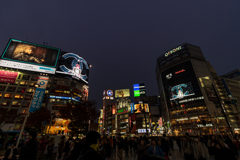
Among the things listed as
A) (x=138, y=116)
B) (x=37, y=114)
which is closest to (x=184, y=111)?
(x=138, y=116)

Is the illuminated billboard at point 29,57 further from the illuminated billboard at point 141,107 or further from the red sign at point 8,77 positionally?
the illuminated billboard at point 141,107

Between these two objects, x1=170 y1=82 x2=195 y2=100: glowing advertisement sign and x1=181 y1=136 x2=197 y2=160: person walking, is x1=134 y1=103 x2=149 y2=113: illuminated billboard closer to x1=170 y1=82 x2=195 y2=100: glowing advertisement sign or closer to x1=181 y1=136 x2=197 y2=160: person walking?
x1=170 y1=82 x2=195 y2=100: glowing advertisement sign

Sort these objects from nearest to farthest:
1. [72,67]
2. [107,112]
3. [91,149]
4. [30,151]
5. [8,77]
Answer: [91,149] → [30,151] → [8,77] → [72,67] → [107,112]

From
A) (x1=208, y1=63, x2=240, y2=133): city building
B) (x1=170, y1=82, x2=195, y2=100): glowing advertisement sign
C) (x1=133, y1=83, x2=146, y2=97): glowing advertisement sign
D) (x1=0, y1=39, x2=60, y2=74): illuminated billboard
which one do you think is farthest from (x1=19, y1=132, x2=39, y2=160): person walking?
(x1=208, y1=63, x2=240, y2=133): city building

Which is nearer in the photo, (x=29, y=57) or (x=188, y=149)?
(x=188, y=149)

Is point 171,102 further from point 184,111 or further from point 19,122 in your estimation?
Answer: point 19,122

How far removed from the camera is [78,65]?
5806 centimetres

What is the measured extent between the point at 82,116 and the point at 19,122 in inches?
1296

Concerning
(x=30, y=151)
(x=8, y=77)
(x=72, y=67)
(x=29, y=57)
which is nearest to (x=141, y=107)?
(x=72, y=67)

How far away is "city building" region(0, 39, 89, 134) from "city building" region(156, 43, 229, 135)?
5614 centimetres

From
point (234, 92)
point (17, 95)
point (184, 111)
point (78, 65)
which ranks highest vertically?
point (78, 65)

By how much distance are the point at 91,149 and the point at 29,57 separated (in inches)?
2012

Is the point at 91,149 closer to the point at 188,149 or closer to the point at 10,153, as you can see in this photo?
the point at 188,149

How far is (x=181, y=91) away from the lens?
2906 inches
